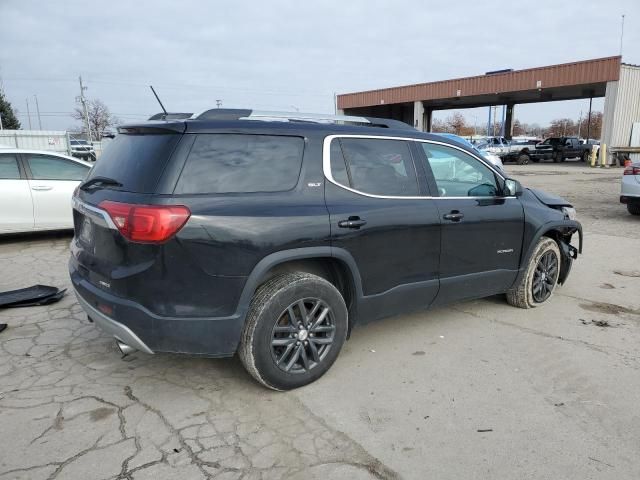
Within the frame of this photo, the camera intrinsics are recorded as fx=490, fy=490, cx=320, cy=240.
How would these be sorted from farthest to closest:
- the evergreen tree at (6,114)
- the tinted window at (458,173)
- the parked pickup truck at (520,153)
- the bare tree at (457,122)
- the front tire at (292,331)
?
1. the bare tree at (457,122)
2. the evergreen tree at (6,114)
3. the parked pickup truck at (520,153)
4. the tinted window at (458,173)
5. the front tire at (292,331)

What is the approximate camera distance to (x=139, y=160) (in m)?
3.07

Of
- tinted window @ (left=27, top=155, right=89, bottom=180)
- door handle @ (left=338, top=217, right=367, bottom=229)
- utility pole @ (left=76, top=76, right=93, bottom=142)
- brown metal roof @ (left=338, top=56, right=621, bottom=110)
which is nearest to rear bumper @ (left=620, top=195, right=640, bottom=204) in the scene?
door handle @ (left=338, top=217, right=367, bottom=229)

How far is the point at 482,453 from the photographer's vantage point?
267 centimetres

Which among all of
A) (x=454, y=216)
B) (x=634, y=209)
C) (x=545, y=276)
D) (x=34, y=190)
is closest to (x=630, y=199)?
(x=634, y=209)

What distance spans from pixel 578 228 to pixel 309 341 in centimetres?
346

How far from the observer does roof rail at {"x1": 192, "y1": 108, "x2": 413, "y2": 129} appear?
10.6 feet

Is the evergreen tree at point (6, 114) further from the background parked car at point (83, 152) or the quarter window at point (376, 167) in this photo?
the quarter window at point (376, 167)

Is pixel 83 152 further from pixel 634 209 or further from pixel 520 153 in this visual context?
pixel 520 153

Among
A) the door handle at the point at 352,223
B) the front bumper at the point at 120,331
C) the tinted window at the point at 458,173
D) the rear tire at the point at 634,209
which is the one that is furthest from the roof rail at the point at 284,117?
the rear tire at the point at 634,209

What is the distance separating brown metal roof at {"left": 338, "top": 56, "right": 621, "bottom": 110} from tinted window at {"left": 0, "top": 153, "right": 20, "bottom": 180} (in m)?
30.4

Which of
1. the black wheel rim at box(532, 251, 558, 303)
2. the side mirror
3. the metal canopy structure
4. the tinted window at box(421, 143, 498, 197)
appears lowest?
the black wheel rim at box(532, 251, 558, 303)

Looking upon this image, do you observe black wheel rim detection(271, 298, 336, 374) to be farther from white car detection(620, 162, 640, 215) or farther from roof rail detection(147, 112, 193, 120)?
white car detection(620, 162, 640, 215)

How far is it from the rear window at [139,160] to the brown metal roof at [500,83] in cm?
3149

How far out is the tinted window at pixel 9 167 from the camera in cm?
754
